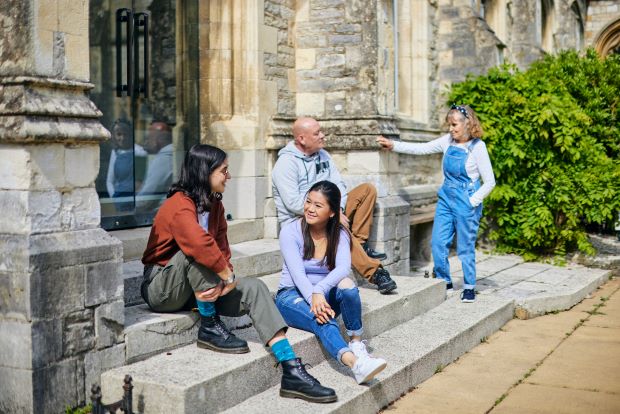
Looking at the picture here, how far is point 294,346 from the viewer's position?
4.75 meters

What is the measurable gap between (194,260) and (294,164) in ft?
6.19

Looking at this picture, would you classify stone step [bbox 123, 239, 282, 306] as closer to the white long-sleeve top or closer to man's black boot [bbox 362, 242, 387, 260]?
man's black boot [bbox 362, 242, 387, 260]

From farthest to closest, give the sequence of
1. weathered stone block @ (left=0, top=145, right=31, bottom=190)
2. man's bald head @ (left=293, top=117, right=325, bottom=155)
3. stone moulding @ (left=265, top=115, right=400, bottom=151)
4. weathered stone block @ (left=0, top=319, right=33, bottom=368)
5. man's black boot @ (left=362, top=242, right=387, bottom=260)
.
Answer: stone moulding @ (left=265, top=115, right=400, bottom=151), man's black boot @ (left=362, top=242, right=387, bottom=260), man's bald head @ (left=293, top=117, right=325, bottom=155), weathered stone block @ (left=0, top=145, right=31, bottom=190), weathered stone block @ (left=0, top=319, right=33, bottom=368)

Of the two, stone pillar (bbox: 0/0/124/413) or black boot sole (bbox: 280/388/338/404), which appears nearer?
stone pillar (bbox: 0/0/124/413)

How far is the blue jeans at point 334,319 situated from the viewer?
15.4 ft

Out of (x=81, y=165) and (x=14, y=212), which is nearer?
(x=14, y=212)

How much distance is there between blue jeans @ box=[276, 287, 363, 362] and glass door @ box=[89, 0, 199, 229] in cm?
218

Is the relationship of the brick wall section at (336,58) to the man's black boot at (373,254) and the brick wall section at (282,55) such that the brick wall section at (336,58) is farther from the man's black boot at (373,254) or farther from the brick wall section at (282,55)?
the man's black boot at (373,254)

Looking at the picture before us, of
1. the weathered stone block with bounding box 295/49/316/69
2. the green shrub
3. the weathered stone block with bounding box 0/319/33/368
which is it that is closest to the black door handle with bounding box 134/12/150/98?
the weathered stone block with bounding box 295/49/316/69

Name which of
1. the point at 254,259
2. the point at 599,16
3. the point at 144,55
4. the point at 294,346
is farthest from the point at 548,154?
the point at 599,16

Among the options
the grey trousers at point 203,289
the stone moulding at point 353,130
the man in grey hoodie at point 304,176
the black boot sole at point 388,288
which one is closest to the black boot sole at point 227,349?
the grey trousers at point 203,289

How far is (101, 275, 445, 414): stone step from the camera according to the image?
3949 millimetres

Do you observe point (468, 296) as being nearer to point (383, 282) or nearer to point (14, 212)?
point (383, 282)

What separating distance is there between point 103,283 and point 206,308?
0.65 m
